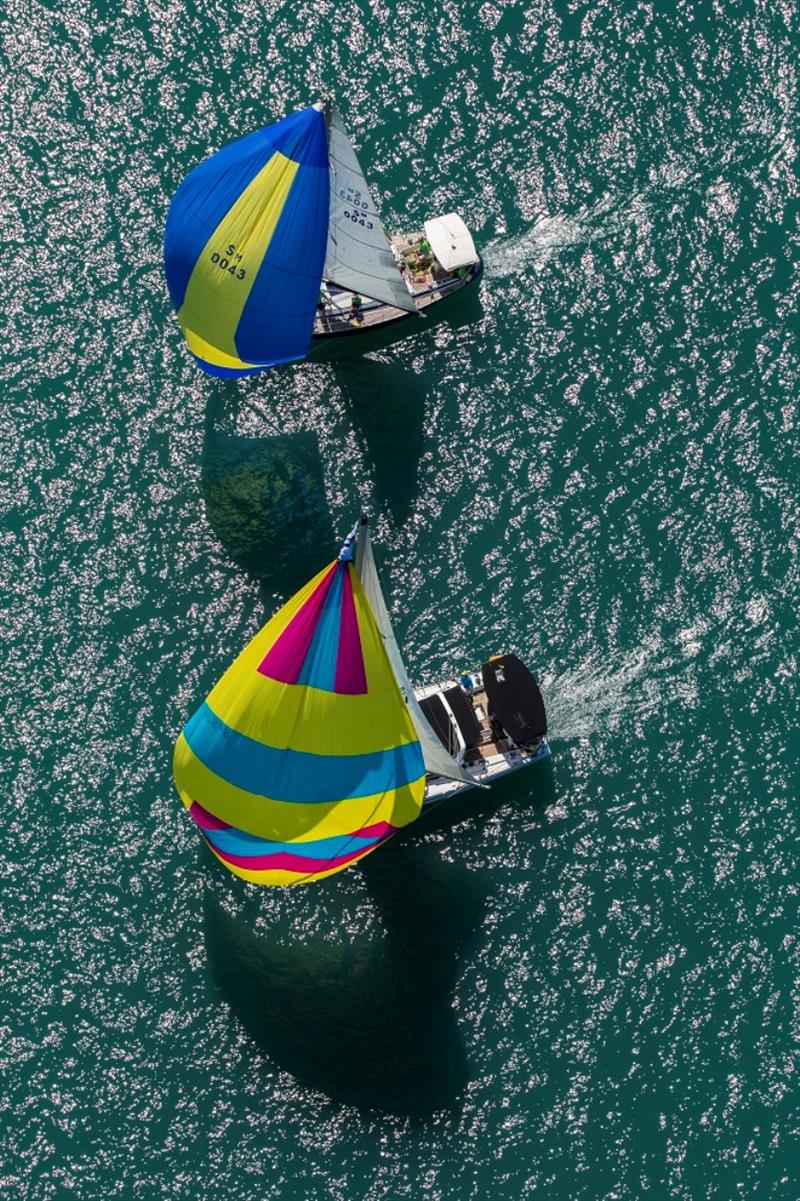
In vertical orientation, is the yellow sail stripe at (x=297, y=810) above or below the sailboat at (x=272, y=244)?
below

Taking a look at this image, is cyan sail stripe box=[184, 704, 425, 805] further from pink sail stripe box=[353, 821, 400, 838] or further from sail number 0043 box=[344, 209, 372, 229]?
sail number 0043 box=[344, 209, 372, 229]

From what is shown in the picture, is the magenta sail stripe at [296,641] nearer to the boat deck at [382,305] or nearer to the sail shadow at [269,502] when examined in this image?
the sail shadow at [269,502]

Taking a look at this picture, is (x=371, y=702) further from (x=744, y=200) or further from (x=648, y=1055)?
(x=744, y=200)

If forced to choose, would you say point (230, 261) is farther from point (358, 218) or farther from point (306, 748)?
point (306, 748)

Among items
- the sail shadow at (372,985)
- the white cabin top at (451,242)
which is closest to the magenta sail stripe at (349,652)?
the sail shadow at (372,985)

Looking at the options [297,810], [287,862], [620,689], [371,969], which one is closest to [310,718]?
[297,810]

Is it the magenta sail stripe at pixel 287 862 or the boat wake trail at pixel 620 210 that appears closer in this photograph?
the magenta sail stripe at pixel 287 862
